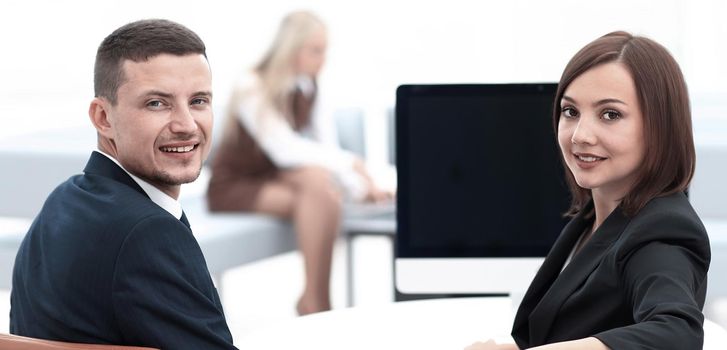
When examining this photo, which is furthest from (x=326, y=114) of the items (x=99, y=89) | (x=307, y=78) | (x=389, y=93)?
(x=99, y=89)

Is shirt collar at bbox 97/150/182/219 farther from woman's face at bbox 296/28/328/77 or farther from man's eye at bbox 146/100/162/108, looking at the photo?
woman's face at bbox 296/28/328/77

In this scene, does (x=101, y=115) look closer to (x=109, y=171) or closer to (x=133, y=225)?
(x=109, y=171)

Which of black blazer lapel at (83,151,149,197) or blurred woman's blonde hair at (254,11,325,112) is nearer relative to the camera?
black blazer lapel at (83,151,149,197)

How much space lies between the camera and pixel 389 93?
277 inches

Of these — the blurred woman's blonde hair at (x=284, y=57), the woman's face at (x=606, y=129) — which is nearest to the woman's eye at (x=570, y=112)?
the woman's face at (x=606, y=129)

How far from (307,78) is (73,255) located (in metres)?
3.55

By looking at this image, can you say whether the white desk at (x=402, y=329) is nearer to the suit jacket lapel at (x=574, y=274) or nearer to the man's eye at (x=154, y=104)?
the suit jacket lapel at (x=574, y=274)

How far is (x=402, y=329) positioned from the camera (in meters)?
2.30

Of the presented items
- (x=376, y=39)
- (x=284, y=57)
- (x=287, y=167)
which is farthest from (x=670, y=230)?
(x=376, y=39)

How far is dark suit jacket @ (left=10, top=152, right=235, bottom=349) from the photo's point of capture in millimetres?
1618

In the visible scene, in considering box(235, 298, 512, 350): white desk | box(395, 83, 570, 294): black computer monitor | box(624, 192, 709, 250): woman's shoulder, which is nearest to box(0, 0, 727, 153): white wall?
box(395, 83, 570, 294): black computer monitor

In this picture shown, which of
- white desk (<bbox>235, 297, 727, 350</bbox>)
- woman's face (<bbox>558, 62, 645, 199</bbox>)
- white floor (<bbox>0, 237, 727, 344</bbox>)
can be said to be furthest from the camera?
white floor (<bbox>0, 237, 727, 344</bbox>)

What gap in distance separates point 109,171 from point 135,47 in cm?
20

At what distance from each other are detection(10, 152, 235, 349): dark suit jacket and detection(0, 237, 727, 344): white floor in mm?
3073
